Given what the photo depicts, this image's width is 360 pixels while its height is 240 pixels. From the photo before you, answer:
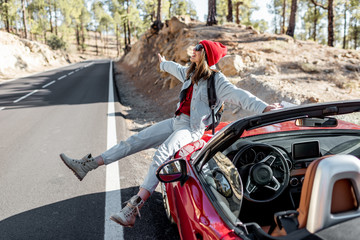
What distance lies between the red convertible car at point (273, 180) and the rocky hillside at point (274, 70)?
15.1ft

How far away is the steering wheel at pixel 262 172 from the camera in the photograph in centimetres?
236

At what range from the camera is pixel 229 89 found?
10.7 feet

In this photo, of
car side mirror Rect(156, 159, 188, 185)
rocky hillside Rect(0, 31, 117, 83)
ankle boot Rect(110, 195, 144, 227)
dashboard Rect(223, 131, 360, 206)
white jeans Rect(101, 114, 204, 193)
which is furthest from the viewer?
rocky hillside Rect(0, 31, 117, 83)

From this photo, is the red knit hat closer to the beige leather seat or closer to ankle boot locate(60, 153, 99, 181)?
ankle boot locate(60, 153, 99, 181)

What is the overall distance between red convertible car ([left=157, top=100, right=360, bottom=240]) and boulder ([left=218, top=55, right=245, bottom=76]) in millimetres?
7123

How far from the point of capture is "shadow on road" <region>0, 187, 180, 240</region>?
2994 millimetres

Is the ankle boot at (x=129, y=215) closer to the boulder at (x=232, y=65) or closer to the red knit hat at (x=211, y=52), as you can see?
the red knit hat at (x=211, y=52)

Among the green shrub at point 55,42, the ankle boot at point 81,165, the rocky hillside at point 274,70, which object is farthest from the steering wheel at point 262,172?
the green shrub at point 55,42

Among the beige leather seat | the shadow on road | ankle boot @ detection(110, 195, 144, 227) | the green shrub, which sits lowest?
the shadow on road

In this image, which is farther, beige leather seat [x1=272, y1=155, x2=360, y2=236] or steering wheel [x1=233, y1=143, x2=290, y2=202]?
steering wheel [x1=233, y1=143, x2=290, y2=202]

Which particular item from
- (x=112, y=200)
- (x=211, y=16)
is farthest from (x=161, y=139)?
(x=211, y=16)

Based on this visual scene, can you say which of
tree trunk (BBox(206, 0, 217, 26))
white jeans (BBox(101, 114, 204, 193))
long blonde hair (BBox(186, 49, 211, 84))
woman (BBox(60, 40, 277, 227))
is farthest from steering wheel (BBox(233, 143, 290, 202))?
tree trunk (BBox(206, 0, 217, 26))

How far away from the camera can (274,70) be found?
9594 mm

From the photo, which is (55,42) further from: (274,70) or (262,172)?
(262,172)
